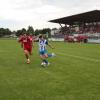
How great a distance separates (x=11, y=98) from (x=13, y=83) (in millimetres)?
2288

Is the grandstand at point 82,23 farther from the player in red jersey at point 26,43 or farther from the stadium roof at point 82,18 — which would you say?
the player in red jersey at point 26,43

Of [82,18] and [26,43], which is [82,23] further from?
[26,43]

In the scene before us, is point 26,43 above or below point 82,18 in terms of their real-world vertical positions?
below

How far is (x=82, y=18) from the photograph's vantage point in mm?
86438

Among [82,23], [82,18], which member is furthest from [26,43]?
[82,23]

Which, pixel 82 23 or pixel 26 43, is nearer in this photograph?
pixel 26 43

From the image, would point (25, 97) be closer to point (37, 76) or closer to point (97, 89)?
point (97, 89)

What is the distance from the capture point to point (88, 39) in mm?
66750

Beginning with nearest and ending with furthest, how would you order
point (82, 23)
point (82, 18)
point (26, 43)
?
1. point (26, 43)
2. point (82, 18)
3. point (82, 23)

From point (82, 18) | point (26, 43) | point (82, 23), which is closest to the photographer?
point (26, 43)

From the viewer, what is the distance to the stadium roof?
7634 centimetres

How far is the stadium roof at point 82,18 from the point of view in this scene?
7634 centimetres

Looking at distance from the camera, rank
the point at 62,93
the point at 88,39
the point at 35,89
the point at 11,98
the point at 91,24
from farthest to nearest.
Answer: the point at 91,24 < the point at 88,39 < the point at 35,89 < the point at 62,93 < the point at 11,98

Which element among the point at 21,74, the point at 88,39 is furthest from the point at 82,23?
the point at 21,74
